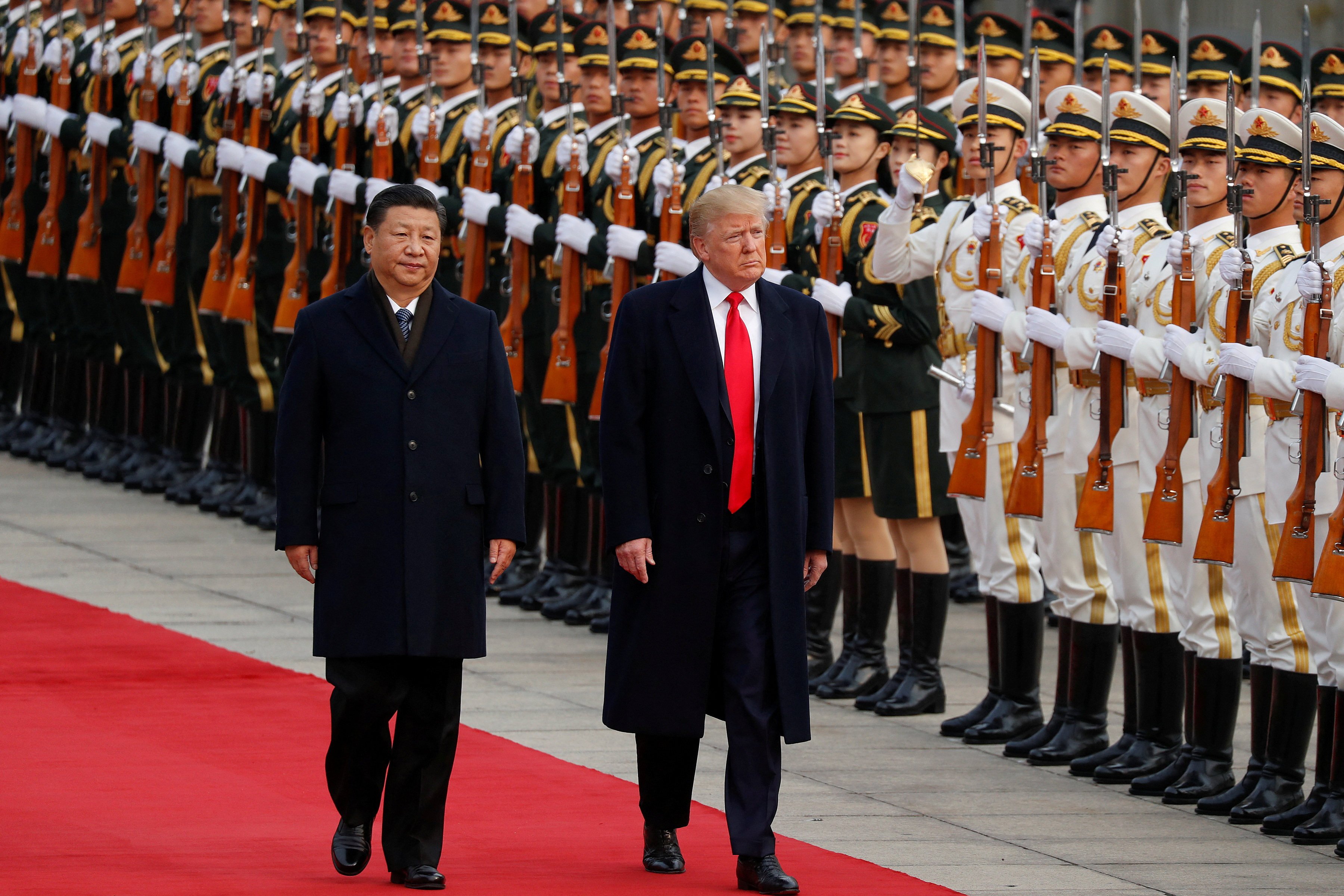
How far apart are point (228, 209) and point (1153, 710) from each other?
6394mm

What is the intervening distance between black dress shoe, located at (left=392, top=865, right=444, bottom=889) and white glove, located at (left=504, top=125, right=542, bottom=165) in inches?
209

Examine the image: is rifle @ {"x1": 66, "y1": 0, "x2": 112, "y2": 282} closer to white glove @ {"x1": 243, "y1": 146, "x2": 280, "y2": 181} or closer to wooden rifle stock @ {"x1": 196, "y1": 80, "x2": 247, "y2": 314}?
wooden rifle stock @ {"x1": 196, "y1": 80, "x2": 247, "y2": 314}

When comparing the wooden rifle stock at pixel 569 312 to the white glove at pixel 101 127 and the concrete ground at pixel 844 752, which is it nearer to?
the concrete ground at pixel 844 752

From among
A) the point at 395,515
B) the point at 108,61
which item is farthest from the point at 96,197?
the point at 395,515

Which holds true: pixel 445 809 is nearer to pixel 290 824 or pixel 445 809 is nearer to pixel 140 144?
pixel 290 824

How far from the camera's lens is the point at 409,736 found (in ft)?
19.2

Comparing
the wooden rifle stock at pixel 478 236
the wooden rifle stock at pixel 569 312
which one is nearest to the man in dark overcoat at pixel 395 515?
the wooden rifle stock at pixel 569 312

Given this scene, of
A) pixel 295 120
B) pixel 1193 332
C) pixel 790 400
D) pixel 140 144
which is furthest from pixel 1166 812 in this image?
pixel 140 144

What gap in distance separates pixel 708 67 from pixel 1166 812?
3.93 m

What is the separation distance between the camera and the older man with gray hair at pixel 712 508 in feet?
19.6

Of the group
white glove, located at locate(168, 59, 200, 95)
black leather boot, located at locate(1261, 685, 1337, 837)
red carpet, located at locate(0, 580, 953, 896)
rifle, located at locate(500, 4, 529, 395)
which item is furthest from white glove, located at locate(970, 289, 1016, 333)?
white glove, located at locate(168, 59, 200, 95)

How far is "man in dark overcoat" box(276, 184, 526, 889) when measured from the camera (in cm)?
580

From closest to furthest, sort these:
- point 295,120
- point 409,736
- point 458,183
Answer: point 409,736 → point 458,183 → point 295,120

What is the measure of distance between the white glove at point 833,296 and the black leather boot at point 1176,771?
1.96 metres
